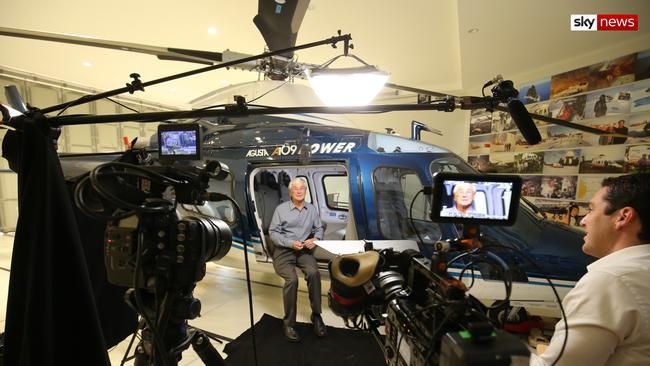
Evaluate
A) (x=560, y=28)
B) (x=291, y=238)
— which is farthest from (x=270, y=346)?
(x=560, y=28)

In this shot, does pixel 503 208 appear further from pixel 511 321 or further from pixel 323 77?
pixel 511 321

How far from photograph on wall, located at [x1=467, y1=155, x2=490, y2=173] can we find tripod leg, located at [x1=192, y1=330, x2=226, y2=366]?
544cm

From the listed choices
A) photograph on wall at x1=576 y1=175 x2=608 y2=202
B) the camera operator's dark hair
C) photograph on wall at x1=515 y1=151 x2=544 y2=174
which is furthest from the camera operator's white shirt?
photograph on wall at x1=515 y1=151 x2=544 y2=174

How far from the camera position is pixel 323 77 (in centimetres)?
184

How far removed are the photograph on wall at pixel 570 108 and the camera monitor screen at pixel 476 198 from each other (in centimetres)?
466

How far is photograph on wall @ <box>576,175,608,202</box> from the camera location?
3.98 meters

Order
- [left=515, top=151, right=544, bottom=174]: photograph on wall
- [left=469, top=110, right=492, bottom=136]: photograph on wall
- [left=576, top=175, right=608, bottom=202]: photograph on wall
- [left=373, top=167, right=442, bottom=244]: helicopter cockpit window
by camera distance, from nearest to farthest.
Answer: [left=373, top=167, right=442, bottom=244]: helicopter cockpit window, [left=576, top=175, right=608, bottom=202]: photograph on wall, [left=515, top=151, right=544, bottom=174]: photograph on wall, [left=469, top=110, right=492, bottom=136]: photograph on wall

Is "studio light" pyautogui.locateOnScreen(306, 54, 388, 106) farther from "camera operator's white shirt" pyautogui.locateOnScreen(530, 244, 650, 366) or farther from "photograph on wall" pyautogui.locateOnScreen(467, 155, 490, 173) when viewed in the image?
"photograph on wall" pyautogui.locateOnScreen(467, 155, 490, 173)

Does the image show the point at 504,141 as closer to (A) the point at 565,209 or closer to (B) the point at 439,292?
(A) the point at 565,209

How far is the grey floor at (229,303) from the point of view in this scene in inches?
108

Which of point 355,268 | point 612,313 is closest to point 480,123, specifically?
point 612,313

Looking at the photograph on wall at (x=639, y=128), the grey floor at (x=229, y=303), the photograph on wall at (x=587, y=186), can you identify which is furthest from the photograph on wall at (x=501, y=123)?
the grey floor at (x=229, y=303)

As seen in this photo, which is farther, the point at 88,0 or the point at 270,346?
the point at 88,0

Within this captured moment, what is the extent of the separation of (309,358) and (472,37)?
3943mm
